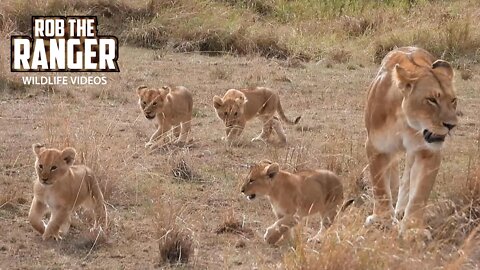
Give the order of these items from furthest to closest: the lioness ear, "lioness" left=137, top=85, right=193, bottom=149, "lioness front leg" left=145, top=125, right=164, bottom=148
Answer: "lioness" left=137, top=85, right=193, bottom=149 < "lioness front leg" left=145, top=125, right=164, bottom=148 < the lioness ear

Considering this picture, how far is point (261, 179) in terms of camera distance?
6.62 m

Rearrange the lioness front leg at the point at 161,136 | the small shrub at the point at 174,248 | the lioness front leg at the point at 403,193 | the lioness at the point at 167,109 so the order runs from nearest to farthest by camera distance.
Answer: the small shrub at the point at 174,248 < the lioness front leg at the point at 403,193 < the lioness front leg at the point at 161,136 < the lioness at the point at 167,109

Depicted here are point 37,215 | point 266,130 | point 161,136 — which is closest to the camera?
point 37,215

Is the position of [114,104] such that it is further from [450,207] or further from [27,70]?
[450,207]

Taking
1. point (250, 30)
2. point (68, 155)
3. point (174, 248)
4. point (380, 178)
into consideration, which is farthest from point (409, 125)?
point (250, 30)

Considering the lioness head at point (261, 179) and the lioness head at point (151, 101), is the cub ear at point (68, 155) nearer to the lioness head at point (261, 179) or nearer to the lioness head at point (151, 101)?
the lioness head at point (261, 179)

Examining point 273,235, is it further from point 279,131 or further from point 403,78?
point 279,131

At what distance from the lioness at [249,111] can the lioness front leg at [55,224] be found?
3.33 meters

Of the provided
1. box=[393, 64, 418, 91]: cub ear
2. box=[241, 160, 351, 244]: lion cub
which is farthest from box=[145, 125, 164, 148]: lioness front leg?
box=[393, 64, 418, 91]: cub ear

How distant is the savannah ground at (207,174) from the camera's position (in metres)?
6.00

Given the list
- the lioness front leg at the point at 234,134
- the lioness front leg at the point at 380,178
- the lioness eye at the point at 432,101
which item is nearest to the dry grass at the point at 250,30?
the lioness front leg at the point at 234,134

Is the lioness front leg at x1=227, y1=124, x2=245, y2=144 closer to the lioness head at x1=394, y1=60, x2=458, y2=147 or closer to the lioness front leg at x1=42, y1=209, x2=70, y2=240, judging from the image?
the lioness front leg at x1=42, y1=209, x2=70, y2=240

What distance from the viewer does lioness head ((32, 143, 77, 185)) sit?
6508mm

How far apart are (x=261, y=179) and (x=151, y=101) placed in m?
3.34
